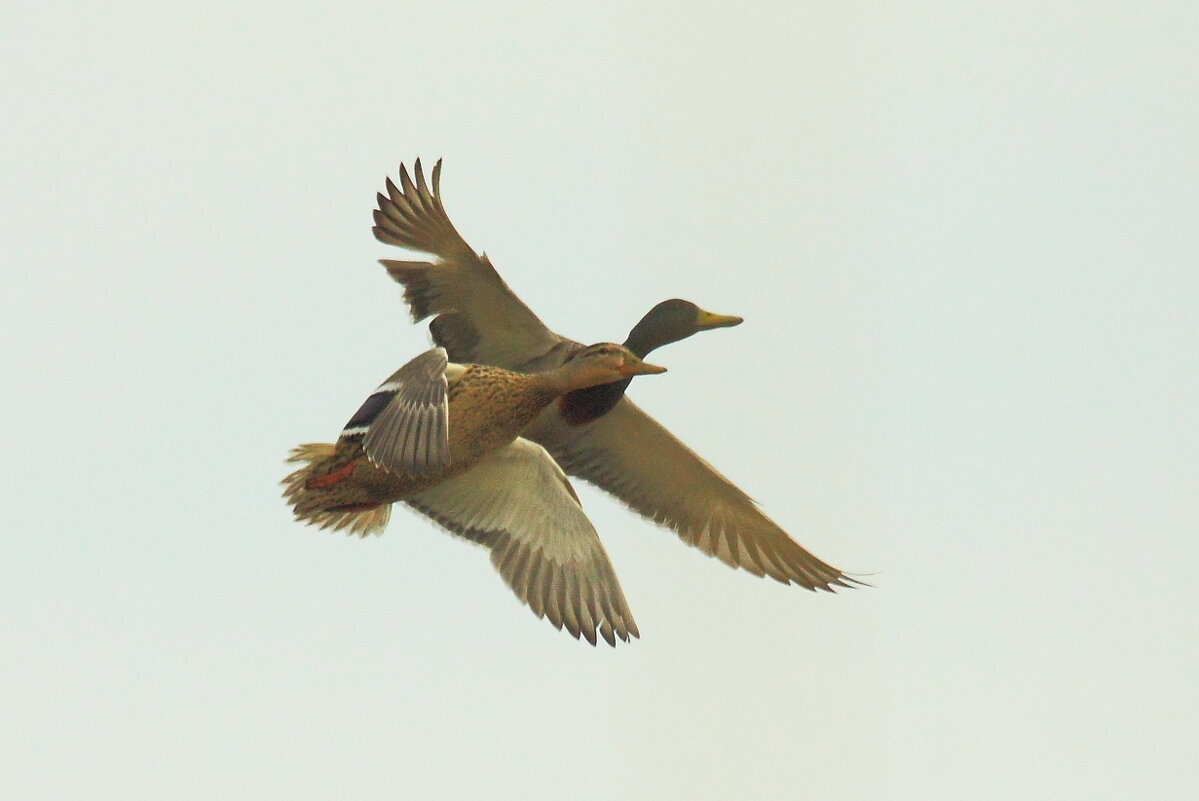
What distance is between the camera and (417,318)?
41.8 feet

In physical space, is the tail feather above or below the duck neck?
below

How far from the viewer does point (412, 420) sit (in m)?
10.9

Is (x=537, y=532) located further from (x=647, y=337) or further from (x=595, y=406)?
(x=647, y=337)

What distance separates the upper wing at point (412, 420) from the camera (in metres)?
10.8

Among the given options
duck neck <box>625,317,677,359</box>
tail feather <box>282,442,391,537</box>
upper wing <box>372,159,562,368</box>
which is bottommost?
tail feather <box>282,442,391,537</box>

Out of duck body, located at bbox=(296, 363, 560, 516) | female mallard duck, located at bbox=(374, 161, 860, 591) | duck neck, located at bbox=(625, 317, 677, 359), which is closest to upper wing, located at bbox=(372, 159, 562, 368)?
female mallard duck, located at bbox=(374, 161, 860, 591)

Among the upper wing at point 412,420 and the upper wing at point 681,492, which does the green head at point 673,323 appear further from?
the upper wing at point 412,420

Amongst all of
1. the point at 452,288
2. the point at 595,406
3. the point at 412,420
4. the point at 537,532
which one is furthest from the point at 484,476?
the point at 412,420

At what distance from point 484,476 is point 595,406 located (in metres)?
0.83

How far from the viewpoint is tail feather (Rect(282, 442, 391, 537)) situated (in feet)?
38.7

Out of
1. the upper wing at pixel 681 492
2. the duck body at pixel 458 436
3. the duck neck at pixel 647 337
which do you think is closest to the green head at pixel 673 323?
the duck neck at pixel 647 337

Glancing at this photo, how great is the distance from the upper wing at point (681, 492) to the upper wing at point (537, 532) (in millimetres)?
491

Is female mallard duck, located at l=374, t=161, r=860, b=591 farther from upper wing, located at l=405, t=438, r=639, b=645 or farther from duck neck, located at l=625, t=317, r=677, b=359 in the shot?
upper wing, located at l=405, t=438, r=639, b=645

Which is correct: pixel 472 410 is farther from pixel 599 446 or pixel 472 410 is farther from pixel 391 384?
pixel 599 446
